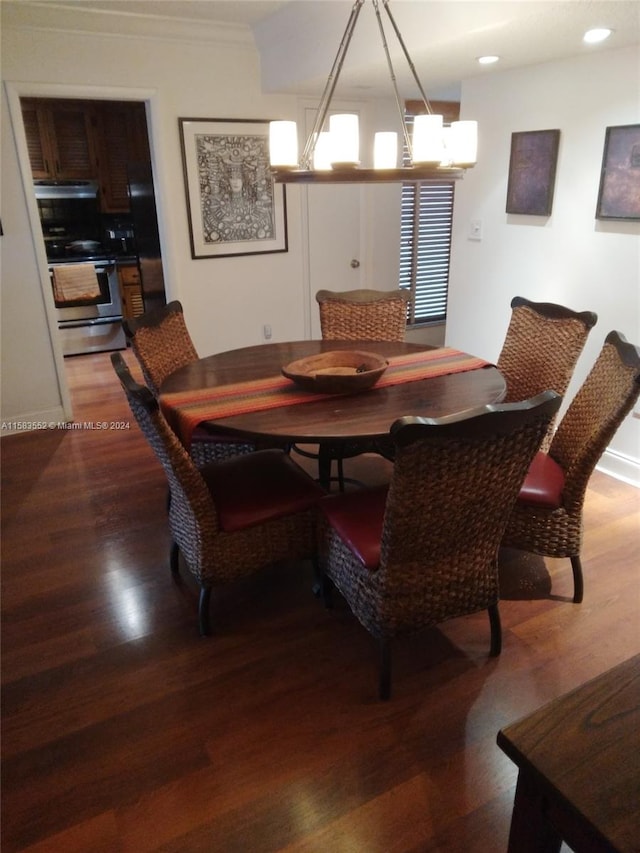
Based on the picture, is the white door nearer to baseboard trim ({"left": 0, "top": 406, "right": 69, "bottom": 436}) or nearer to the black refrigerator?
the black refrigerator

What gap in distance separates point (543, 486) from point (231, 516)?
3.74 feet

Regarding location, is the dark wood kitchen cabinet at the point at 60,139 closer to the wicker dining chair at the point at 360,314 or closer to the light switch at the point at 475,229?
the wicker dining chair at the point at 360,314

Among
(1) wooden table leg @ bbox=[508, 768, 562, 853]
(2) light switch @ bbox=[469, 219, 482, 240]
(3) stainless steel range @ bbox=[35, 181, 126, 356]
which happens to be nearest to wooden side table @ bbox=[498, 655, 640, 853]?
(1) wooden table leg @ bbox=[508, 768, 562, 853]

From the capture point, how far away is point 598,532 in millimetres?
2662

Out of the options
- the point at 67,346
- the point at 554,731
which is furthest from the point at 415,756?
the point at 67,346

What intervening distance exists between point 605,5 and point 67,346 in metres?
5.04

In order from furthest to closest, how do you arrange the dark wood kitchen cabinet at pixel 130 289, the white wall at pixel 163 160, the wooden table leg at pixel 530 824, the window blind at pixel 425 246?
the dark wood kitchen cabinet at pixel 130 289, the window blind at pixel 425 246, the white wall at pixel 163 160, the wooden table leg at pixel 530 824

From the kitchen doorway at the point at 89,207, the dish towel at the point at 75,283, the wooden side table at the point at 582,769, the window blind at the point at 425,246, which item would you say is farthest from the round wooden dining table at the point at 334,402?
the dish towel at the point at 75,283

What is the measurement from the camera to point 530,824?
31.1 inches

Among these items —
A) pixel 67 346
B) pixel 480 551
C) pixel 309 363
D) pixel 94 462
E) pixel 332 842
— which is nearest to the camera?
pixel 332 842

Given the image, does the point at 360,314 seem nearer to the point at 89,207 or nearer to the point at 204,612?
the point at 204,612

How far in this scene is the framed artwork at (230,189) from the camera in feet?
13.2

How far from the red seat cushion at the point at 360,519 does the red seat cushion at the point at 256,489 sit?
14 centimetres

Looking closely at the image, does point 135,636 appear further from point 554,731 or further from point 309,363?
point 554,731
